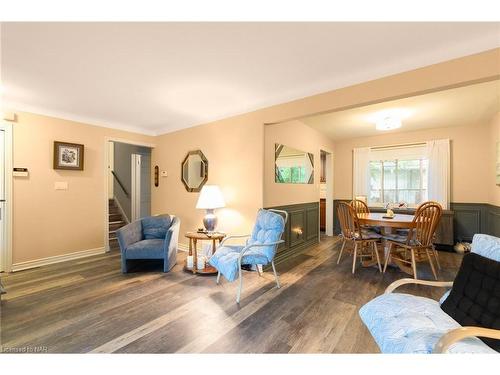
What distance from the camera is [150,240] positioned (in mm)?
3293

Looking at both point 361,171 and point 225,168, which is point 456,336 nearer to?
point 225,168

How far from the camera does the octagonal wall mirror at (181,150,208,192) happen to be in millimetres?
3836

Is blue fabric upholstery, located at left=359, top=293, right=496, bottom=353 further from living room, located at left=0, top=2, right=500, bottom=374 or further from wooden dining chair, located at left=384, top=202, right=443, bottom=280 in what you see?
wooden dining chair, located at left=384, top=202, right=443, bottom=280

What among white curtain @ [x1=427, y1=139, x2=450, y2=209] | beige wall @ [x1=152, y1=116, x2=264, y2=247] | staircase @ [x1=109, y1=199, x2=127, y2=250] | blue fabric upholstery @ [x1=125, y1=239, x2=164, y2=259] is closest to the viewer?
blue fabric upholstery @ [x1=125, y1=239, x2=164, y2=259]

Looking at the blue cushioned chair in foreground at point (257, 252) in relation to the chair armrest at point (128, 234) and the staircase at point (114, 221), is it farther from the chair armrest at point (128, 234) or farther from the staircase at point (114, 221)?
the staircase at point (114, 221)

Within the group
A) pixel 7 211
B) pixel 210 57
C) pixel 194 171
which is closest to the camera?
pixel 210 57

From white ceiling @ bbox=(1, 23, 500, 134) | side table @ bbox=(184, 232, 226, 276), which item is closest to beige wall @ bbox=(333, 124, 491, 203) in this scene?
white ceiling @ bbox=(1, 23, 500, 134)

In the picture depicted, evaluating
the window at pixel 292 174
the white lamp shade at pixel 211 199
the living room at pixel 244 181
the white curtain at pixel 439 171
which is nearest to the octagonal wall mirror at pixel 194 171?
the living room at pixel 244 181

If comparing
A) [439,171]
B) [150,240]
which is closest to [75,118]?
[150,240]

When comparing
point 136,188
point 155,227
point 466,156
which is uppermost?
point 466,156

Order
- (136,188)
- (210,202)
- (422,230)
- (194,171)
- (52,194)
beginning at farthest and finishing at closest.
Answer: (136,188) < (194,171) < (52,194) < (210,202) < (422,230)

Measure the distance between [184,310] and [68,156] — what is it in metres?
3.11

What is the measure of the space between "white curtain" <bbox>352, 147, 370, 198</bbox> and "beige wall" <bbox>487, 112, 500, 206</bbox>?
192 cm
